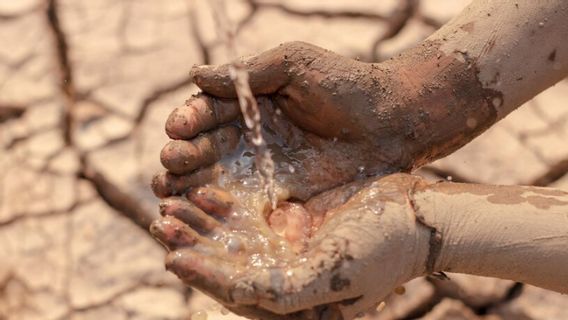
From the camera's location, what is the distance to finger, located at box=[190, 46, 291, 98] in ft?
4.60

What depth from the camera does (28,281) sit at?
1913mm

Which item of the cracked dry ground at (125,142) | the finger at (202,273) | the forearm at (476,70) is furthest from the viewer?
the cracked dry ground at (125,142)

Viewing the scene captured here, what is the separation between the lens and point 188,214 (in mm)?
1297

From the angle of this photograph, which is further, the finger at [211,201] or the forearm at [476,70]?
the forearm at [476,70]

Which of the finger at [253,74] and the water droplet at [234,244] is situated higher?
the finger at [253,74]

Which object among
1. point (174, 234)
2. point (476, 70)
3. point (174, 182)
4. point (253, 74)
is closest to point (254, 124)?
point (253, 74)

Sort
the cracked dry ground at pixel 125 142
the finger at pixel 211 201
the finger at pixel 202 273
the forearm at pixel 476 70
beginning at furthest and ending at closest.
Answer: the cracked dry ground at pixel 125 142, the forearm at pixel 476 70, the finger at pixel 211 201, the finger at pixel 202 273

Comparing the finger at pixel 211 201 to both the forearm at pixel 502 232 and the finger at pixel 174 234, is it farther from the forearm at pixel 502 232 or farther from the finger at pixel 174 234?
the forearm at pixel 502 232

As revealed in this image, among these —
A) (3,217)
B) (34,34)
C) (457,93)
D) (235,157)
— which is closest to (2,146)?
(3,217)

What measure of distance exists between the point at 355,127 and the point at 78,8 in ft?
4.10

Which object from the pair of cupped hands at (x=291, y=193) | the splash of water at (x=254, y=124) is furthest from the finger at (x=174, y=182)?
the splash of water at (x=254, y=124)

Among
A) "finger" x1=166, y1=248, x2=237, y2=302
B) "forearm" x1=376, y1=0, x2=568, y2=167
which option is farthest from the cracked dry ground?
"finger" x1=166, y1=248, x2=237, y2=302

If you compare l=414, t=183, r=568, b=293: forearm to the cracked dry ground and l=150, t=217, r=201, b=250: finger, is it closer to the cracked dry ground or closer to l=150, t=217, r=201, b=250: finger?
l=150, t=217, r=201, b=250: finger

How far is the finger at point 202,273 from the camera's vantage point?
1.20 metres
